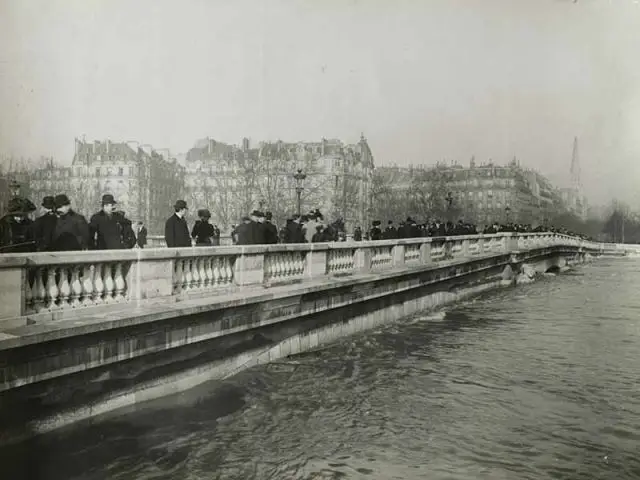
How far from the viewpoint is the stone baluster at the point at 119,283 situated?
23.6ft

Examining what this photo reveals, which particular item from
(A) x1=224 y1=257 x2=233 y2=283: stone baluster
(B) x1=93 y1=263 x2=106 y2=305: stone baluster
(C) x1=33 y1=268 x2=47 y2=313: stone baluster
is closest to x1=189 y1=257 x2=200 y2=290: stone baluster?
(A) x1=224 y1=257 x2=233 y2=283: stone baluster

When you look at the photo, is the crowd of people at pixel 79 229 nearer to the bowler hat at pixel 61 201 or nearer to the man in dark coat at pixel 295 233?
the bowler hat at pixel 61 201

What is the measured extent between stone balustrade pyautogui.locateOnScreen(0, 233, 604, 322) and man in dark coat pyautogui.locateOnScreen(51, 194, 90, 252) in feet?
3.08

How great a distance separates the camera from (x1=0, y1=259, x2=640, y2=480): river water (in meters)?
6.41

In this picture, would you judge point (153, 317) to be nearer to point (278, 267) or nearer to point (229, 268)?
point (229, 268)

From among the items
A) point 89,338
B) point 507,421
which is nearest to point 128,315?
point 89,338

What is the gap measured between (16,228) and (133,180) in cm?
2768

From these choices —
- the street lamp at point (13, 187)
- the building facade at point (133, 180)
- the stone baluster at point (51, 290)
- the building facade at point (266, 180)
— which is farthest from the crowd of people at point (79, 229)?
the building facade at point (266, 180)

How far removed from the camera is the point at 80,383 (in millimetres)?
6410

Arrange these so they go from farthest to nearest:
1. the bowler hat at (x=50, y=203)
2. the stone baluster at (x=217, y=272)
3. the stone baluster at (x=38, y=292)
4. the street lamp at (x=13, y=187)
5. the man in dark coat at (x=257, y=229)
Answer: the man in dark coat at (x=257, y=229) → the stone baluster at (x=217, y=272) → the street lamp at (x=13, y=187) → the bowler hat at (x=50, y=203) → the stone baluster at (x=38, y=292)

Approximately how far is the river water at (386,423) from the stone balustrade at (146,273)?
1.25 m

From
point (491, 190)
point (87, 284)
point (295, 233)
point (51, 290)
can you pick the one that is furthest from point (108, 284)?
point (491, 190)

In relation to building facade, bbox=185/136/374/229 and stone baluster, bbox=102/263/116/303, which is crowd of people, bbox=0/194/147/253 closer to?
stone baluster, bbox=102/263/116/303

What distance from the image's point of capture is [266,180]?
171ft
